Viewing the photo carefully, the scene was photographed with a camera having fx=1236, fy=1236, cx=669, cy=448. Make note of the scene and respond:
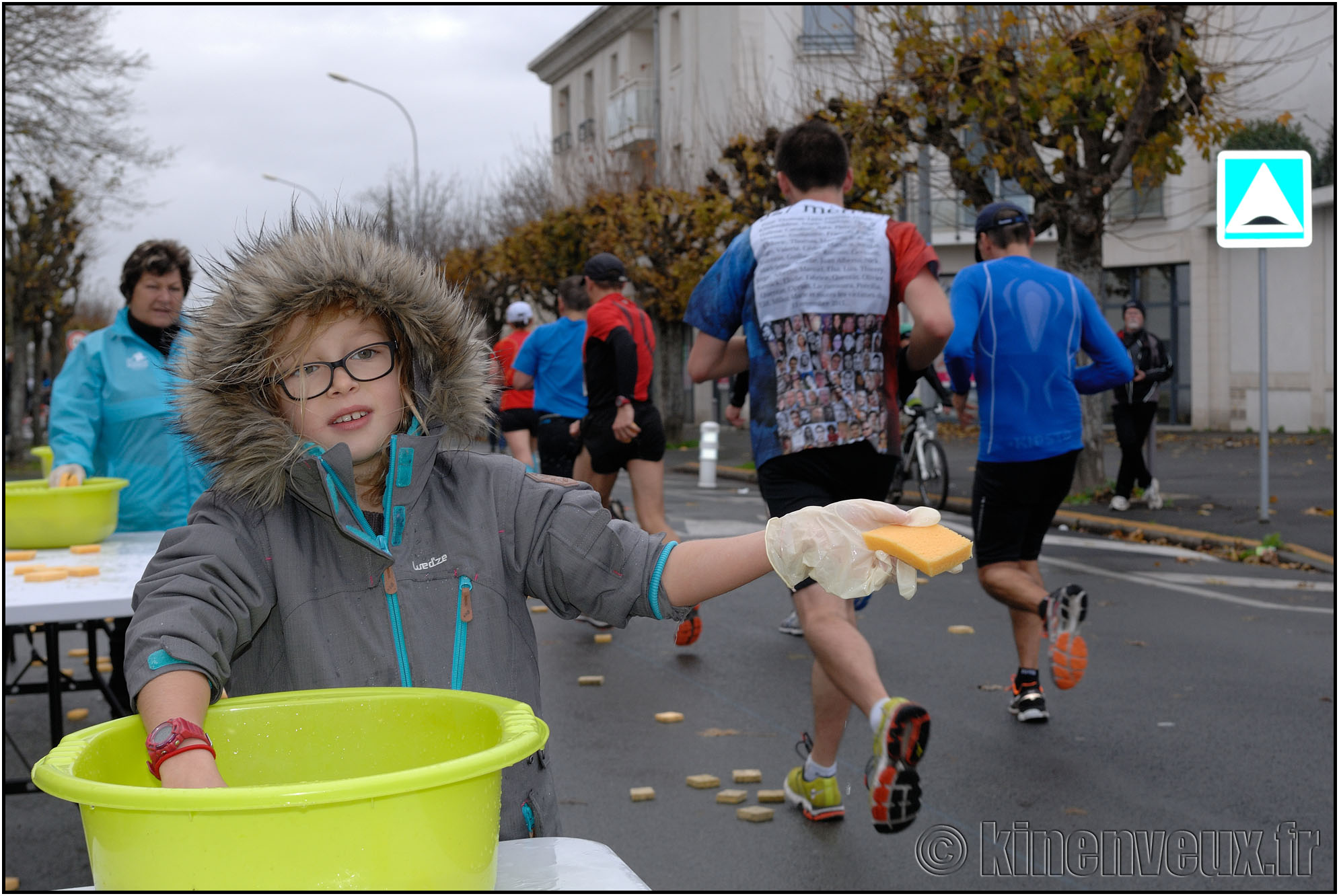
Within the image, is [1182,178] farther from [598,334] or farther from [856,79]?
[598,334]

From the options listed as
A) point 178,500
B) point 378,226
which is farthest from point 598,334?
point 378,226

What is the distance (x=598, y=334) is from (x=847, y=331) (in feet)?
12.1

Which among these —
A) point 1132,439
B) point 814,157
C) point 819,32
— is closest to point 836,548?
point 814,157

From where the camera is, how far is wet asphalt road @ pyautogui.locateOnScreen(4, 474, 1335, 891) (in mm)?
3756

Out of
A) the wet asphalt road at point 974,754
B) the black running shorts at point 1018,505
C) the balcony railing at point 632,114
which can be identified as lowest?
the wet asphalt road at point 974,754

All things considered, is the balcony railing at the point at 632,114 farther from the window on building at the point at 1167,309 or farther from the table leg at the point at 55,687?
the table leg at the point at 55,687

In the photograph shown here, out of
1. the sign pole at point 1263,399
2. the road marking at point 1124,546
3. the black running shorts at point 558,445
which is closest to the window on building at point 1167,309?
the sign pole at point 1263,399

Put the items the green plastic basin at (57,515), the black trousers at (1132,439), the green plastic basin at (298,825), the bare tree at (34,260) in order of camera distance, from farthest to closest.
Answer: the bare tree at (34,260)
the black trousers at (1132,439)
the green plastic basin at (57,515)
the green plastic basin at (298,825)

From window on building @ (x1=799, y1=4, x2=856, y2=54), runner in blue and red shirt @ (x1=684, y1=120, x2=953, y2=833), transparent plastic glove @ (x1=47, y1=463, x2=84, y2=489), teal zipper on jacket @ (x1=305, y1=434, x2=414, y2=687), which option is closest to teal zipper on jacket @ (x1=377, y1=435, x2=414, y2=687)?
teal zipper on jacket @ (x1=305, y1=434, x2=414, y2=687)

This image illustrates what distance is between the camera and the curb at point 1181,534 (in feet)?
30.9

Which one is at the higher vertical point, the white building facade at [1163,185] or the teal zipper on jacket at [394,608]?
the white building facade at [1163,185]

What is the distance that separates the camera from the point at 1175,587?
27.5ft

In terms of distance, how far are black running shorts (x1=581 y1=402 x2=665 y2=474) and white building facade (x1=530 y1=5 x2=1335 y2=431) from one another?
8205mm

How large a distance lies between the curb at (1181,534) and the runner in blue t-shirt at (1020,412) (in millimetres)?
4323
